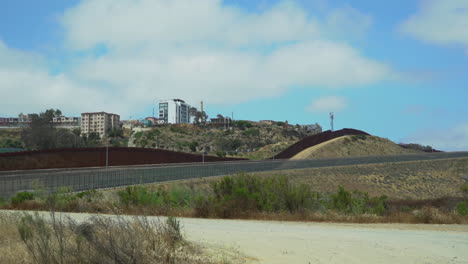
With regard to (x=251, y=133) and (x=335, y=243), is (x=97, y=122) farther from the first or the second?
(x=335, y=243)

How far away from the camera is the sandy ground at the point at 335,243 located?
27.9 ft

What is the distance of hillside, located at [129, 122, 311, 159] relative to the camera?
10494cm

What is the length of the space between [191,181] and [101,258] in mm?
34918

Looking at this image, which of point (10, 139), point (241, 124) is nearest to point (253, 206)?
point (10, 139)

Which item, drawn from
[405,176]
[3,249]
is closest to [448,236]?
[3,249]

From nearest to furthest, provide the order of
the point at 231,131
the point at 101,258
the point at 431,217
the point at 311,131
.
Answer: the point at 101,258, the point at 431,217, the point at 231,131, the point at 311,131

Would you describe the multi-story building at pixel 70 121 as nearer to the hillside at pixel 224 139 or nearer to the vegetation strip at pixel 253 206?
the hillside at pixel 224 139

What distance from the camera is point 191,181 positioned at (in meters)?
41.2

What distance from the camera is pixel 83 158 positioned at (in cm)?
5372

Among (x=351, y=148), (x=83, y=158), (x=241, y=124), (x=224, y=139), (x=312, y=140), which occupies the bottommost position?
(x=83, y=158)

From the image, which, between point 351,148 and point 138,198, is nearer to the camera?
point 138,198

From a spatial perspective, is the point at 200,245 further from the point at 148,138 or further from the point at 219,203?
the point at 148,138

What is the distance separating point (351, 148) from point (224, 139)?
3612 cm

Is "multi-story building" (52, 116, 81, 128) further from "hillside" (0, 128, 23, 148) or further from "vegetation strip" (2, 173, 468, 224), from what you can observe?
"vegetation strip" (2, 173, 468, 224)
